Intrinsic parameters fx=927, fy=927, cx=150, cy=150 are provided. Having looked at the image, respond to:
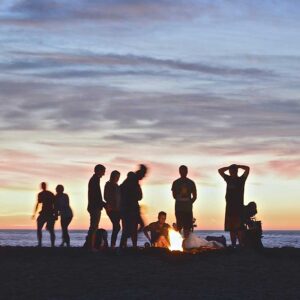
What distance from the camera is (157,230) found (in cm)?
2539

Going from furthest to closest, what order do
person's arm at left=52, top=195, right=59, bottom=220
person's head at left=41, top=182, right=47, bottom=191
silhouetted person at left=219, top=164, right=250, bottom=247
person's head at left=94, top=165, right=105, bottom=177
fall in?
person's head at left=41, top=182, right=47, bottom=191, person's arm at left=52, top=195, right=59, bottom=220, silhouetted person at left=219, top=164, right=250, bottom=247, person's head at left=94, top=165, right=105, bottom=177

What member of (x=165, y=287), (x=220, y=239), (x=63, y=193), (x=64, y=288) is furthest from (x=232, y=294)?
(x=63, y=193)

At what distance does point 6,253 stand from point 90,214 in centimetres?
226

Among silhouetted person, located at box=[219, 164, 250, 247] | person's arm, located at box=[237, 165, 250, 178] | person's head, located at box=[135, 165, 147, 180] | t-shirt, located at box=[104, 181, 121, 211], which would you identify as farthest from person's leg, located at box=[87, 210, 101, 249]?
person's arm, located at box=[237, 165, 250, 178]

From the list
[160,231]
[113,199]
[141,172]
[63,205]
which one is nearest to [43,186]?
[63,205]

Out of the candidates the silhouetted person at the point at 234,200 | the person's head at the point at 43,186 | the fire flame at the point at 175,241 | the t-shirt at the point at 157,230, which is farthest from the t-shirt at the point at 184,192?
the person's head at the point at 43,186

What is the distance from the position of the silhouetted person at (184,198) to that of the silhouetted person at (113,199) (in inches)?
68.8

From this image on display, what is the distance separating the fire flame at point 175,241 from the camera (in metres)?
24.3

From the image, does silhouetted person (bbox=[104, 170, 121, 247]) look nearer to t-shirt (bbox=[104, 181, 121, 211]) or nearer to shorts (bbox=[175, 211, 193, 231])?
t-shirt (bbox=[104, 181, 121, 211])

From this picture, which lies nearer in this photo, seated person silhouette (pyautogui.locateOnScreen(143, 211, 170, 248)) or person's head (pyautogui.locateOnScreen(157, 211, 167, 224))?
seated person silhouette (pyautogui.locateOnScreen(143, 211, 170, 248))

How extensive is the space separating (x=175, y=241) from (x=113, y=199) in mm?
2413

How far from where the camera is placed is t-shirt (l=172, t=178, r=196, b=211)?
24.1 m

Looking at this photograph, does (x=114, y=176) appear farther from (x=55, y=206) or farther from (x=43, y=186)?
(x=43, y=186)

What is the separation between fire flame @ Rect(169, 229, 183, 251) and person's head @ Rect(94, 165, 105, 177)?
3.12 meters
